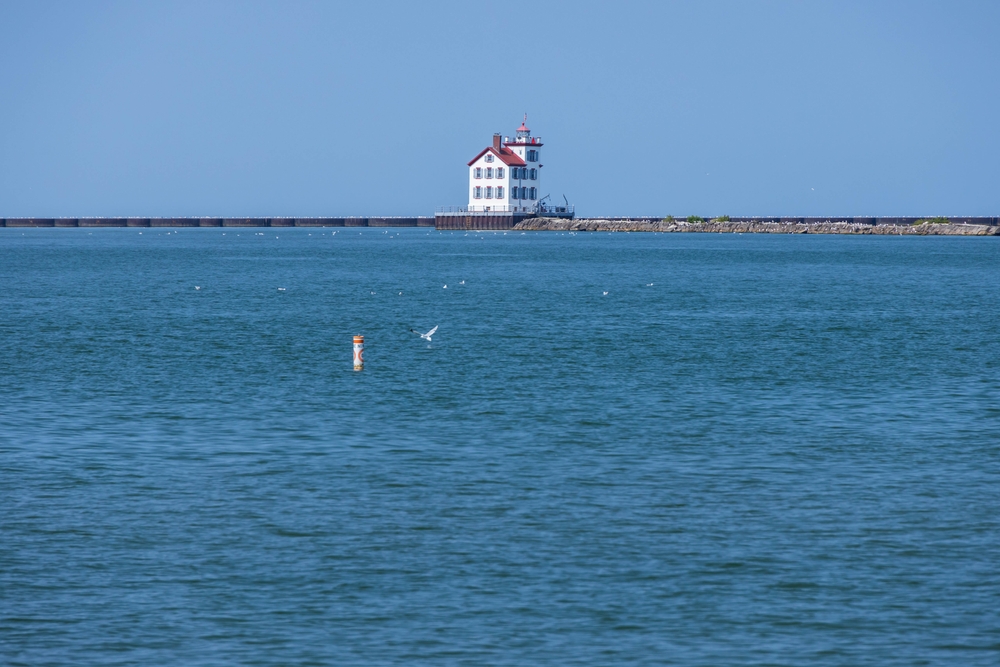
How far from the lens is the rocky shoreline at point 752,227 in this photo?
534 feet

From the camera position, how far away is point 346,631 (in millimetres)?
11469

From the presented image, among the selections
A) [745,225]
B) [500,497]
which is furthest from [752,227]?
[500,497]

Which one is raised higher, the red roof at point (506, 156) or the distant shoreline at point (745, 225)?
the red roof at point (506, 156)

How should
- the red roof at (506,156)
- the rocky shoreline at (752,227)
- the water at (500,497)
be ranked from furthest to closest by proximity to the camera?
the rocky shoreline at (752,227)
the red roof at (506,156)
the water at (500,497)

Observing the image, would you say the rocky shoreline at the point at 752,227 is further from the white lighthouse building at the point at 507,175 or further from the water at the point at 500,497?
the water at the point at 500,497

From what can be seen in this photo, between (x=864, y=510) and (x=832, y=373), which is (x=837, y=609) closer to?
(x=864, y=510)

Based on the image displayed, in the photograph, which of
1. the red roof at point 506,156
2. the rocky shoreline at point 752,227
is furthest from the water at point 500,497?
the rocky shoreline at point 752,227

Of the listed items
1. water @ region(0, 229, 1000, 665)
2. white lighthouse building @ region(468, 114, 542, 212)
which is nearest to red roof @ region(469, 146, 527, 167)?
white lighthouse building @ region(468, 114, 542, 212)

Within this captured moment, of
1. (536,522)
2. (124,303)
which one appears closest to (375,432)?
(536,522)

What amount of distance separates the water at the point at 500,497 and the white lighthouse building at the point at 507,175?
362 feet

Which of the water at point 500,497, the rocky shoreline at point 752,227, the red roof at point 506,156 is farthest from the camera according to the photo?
the rocky shoreline at point 752,227

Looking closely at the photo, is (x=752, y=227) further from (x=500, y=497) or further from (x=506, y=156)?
(x=500, y=497)

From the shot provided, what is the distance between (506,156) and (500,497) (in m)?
134

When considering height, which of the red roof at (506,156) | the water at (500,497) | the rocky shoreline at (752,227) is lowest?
the water at (500,497)
